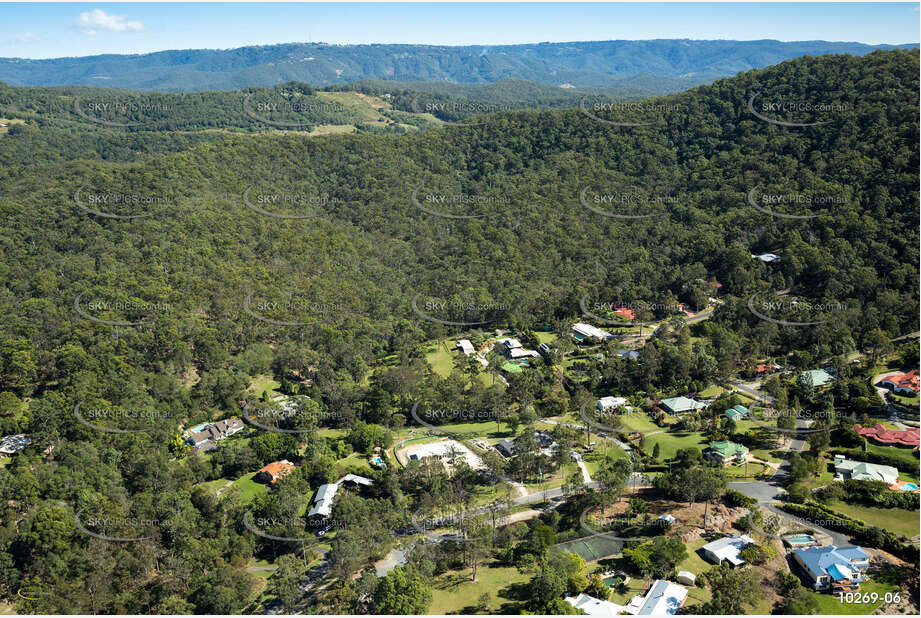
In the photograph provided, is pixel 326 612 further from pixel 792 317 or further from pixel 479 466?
pixel 792 317

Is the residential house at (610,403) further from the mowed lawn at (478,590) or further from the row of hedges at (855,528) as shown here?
the mowed lawn at (478,590)
